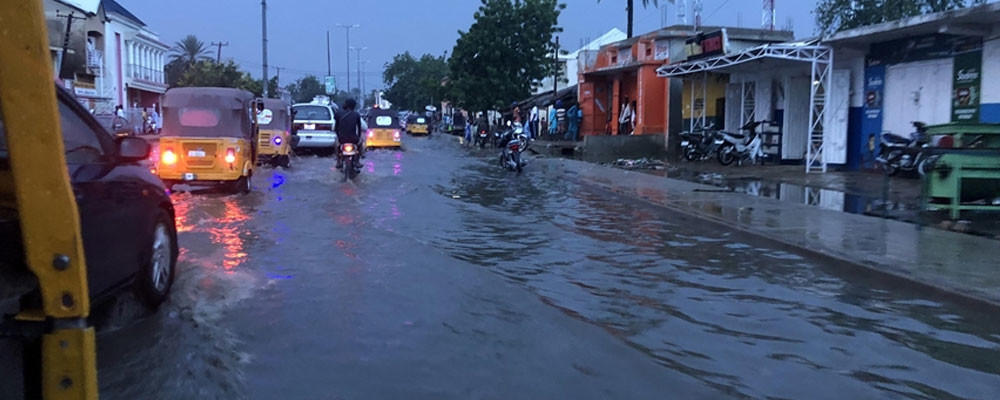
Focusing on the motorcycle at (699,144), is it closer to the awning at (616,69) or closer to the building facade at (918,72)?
the building facade at (918,72)

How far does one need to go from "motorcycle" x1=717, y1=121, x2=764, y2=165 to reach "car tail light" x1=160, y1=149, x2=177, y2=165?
14695 millimetres

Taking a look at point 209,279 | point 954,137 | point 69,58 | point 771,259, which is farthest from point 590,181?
point 69,58

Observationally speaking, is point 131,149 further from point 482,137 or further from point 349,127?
point 482,137

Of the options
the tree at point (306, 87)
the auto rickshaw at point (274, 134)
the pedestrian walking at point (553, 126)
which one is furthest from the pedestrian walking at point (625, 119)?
the tree at point (306, 87)

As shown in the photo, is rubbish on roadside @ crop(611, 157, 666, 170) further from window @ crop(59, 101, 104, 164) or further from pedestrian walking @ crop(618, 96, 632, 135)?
window @ crop(59, 101, 104, 164)

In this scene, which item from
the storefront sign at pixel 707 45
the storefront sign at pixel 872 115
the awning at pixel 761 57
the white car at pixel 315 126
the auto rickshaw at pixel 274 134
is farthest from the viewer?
the white car at pixel 315 126

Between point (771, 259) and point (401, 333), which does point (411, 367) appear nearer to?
point (401, 333)

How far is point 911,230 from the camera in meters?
10.2

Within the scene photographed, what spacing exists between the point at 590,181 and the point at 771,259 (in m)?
9.47

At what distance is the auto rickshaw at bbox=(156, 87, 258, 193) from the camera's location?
1391 cm

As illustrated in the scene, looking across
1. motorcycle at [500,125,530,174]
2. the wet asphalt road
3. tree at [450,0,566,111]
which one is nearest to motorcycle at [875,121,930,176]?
the wet asphalt road

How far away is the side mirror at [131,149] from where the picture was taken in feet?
18.3

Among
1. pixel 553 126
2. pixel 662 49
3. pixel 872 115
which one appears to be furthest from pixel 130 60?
pixel 872 115

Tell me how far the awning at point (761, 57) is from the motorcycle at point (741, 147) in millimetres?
1951
